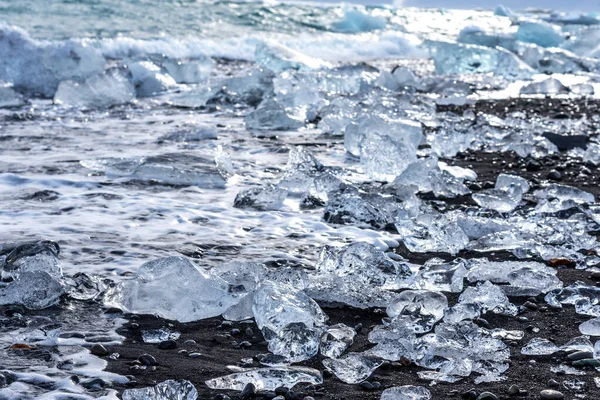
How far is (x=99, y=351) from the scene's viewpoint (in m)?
2.46

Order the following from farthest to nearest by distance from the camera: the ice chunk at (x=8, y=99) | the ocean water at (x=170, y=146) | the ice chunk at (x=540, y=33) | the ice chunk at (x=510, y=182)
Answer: the ice chunk at (x=540, y=33)
the ice chunk at (x=8, y=99)
the ice chunk at (x=510, y=182)
the ocean water at (x=170, y=146)

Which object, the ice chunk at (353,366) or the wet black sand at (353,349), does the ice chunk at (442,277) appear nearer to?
the wet black sand at (353,349)

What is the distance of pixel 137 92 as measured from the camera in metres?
8.98

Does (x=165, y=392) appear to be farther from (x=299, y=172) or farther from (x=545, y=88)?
(x=545, y=88)

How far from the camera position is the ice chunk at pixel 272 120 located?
22.6 feet

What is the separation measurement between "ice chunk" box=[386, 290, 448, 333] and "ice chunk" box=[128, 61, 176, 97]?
21.7 feet

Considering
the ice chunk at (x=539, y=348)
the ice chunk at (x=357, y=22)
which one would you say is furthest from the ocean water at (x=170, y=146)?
the ice chunk at (x=357, y=22)

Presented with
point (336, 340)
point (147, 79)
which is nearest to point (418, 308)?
point (336, 340)

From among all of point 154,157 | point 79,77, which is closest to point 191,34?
point 79,77

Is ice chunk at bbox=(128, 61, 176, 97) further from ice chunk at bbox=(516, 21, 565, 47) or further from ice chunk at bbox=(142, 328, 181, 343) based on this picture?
ice chunk at bbox=(516, 21, 565, 47)

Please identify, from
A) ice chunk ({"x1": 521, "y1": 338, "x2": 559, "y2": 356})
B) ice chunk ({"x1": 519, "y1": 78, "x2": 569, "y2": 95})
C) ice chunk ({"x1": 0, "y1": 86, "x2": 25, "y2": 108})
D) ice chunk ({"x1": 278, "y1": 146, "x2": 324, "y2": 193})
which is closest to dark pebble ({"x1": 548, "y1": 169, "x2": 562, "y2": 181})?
ice chunk ({"x1": 278, "y1": 146, "x2": 324, "y2": 193})

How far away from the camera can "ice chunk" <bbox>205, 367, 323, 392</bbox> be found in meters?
2.29

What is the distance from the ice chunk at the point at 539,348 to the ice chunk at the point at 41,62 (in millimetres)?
7136

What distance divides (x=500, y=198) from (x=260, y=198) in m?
1.39
